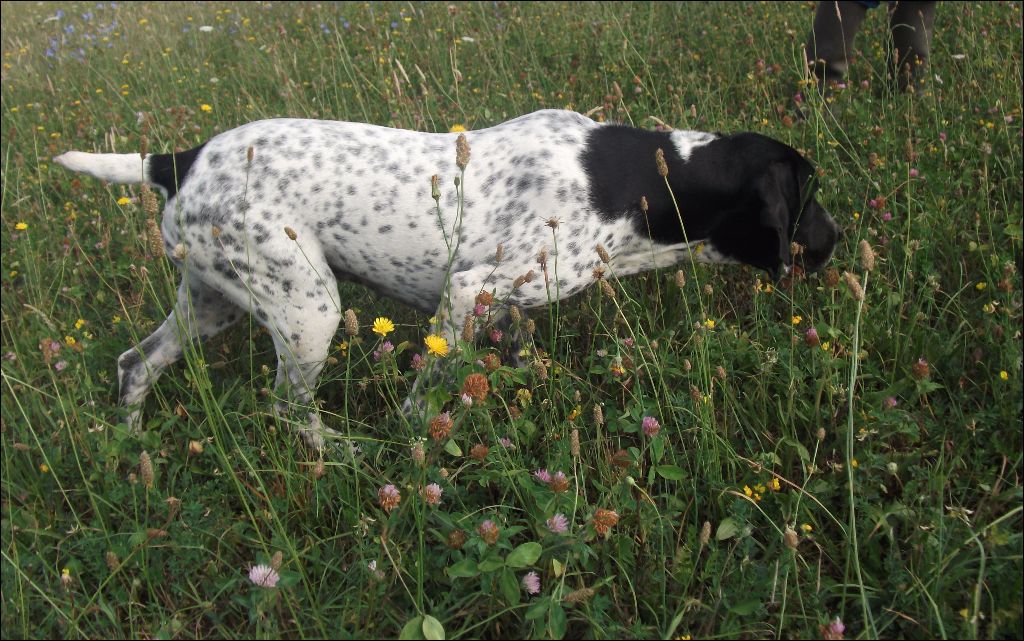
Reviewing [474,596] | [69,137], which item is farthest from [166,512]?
[69,137]

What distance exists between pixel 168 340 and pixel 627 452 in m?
2.11

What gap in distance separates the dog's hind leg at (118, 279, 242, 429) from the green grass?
4.6 inches

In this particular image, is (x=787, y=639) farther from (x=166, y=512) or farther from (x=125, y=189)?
(x=125, y=189)

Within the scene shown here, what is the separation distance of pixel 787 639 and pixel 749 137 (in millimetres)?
1949

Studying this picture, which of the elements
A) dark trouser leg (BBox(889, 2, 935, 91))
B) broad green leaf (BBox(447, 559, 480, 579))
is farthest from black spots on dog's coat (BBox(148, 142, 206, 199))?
dark trouser leg (BBox(889, 2, 935, 91))

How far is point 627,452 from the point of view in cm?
224

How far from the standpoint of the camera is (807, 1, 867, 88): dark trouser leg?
14.9ft

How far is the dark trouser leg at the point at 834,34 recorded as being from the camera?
455cm

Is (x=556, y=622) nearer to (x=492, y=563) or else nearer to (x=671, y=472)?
(x=492, y=563)

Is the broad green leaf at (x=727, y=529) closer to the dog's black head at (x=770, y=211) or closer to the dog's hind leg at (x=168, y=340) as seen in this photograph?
the dog's black head at (x=770, y=211)

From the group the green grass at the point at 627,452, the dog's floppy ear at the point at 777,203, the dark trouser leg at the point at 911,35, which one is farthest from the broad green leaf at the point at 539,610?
the dark trouser leg at the point at 911,35

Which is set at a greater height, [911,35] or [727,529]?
[911,35]

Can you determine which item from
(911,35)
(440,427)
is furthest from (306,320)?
(911,35)

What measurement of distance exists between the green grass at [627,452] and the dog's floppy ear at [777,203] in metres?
0.26
